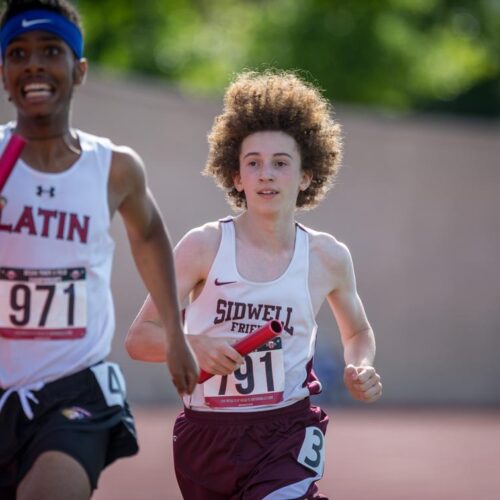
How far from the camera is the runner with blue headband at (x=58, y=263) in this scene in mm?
4383

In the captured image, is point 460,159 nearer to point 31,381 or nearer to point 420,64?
point 420,64

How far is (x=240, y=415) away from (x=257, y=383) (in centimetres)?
14

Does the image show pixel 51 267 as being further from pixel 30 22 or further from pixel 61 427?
pixel 30 22

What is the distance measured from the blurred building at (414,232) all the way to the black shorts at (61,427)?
12725mm

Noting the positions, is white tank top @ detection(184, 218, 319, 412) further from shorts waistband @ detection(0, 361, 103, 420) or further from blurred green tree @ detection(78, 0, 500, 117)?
blurred green tree @ detection(78, 0, 500, 117)

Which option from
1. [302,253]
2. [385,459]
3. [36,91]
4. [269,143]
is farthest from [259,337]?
[385,459]

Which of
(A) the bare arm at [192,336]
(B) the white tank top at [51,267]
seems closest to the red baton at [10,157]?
(B) the white tank top at [51,267]

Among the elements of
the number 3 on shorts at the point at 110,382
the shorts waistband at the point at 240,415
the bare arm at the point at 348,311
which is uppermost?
the bare arm at the point at 348,311

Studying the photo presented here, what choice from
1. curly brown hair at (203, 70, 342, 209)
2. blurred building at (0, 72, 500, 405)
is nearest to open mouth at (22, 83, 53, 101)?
curly brown hair at (203, 70, 342, 209)

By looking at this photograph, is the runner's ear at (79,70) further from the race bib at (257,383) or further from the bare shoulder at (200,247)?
the race bib at (257,383)

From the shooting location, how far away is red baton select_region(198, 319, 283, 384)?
15.8ft

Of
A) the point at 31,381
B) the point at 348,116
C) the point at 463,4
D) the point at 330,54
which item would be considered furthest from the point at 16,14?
the point at 463,4

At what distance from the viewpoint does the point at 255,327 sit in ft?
17.1

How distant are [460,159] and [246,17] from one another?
7.88 m
